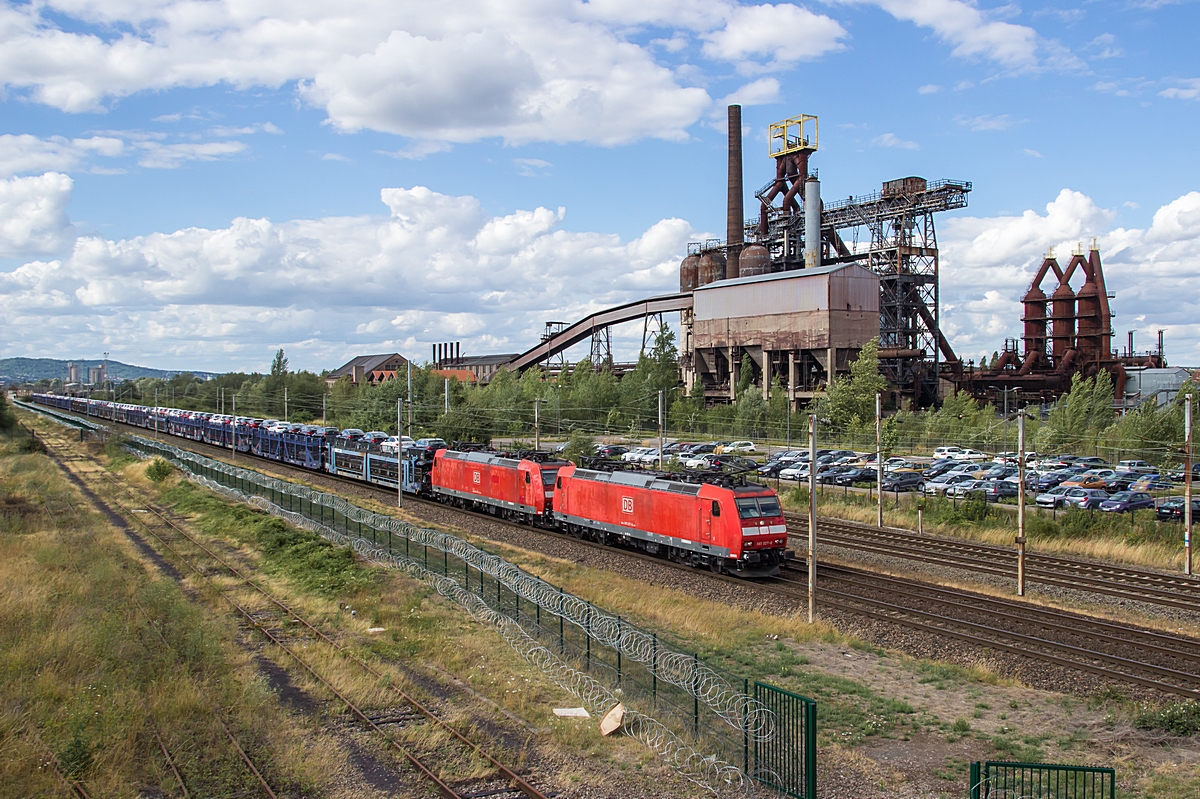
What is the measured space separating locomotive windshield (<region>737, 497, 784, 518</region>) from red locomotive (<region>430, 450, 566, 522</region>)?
13.3m

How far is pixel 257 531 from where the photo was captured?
36.9m

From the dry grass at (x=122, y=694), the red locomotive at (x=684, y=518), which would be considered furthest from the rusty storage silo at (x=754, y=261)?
the dry grass at (x=122, y=694)

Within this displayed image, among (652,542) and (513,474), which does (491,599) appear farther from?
(513,474)

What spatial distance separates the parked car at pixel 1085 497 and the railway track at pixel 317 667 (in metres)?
39.1

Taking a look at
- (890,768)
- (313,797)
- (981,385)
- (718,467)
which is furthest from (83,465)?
(981,385)

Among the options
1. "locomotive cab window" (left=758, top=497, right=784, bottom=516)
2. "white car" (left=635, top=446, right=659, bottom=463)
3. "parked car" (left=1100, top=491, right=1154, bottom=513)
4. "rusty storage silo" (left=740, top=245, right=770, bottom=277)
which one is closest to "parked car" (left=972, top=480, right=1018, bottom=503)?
"parked car" (left=1100, top=491, right=1154, bottom=513)

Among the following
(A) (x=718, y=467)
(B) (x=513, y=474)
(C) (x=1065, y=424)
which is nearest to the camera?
(B) (x=513, y=474)

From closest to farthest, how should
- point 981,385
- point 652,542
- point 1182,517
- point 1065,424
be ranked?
point 652,542 < point 1182,517 < point 1065,424 < point 981,385

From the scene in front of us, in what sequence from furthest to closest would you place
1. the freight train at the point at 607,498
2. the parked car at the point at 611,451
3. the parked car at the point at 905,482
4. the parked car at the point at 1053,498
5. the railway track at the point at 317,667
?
the parked car at the point at 611,451 < the parked car at the point at 905,482 < the parked car at the point at 1053,498 < the freight train at the point at 607,498 < the railway track at the point at 317,667

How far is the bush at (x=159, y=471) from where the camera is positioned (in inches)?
2344

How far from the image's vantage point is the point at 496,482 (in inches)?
1732

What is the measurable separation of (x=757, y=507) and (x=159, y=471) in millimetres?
47785

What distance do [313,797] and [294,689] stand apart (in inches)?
210

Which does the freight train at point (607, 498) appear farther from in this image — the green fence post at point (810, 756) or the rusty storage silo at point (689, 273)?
the rusty storage silo at point (689, 273)
